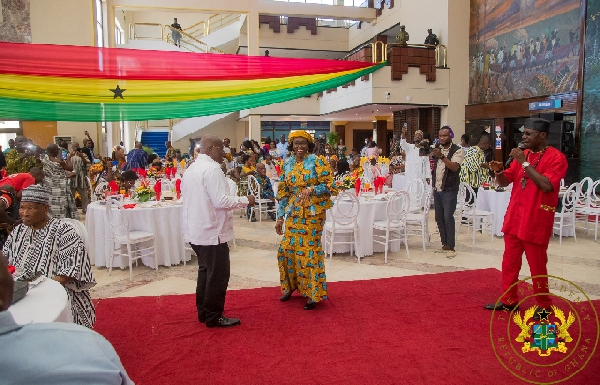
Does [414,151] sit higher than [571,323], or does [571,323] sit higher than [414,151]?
[414,151]

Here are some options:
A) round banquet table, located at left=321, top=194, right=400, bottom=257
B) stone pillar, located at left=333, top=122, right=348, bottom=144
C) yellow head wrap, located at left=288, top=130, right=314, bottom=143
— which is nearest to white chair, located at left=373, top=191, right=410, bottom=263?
round banquet table, located at left=321, top=194, right=400, bottom=257

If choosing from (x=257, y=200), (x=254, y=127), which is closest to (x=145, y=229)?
(x=257, y=200)

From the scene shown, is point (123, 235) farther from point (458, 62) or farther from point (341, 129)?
point (341, 129)

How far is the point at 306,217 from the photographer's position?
3.71 m

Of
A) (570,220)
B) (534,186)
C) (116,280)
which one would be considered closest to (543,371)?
(534,186)

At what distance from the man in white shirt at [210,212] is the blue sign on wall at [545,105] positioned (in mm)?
8950

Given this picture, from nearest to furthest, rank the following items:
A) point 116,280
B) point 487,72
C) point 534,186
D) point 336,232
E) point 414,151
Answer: point 534,186 → point 116,280 → point 336,232 → point 414,151 → point 487,72

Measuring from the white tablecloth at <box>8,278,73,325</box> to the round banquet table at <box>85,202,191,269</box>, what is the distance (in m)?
3.04

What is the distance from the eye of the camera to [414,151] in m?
8.74

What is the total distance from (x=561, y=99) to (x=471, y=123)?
11.1 ft

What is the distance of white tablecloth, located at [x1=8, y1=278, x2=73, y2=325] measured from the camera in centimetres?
179

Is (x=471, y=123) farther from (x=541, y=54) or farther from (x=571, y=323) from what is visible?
(x=571, y=323)

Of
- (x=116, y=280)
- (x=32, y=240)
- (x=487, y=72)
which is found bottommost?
(x=116, y=280)

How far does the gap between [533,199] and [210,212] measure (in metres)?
2.27
